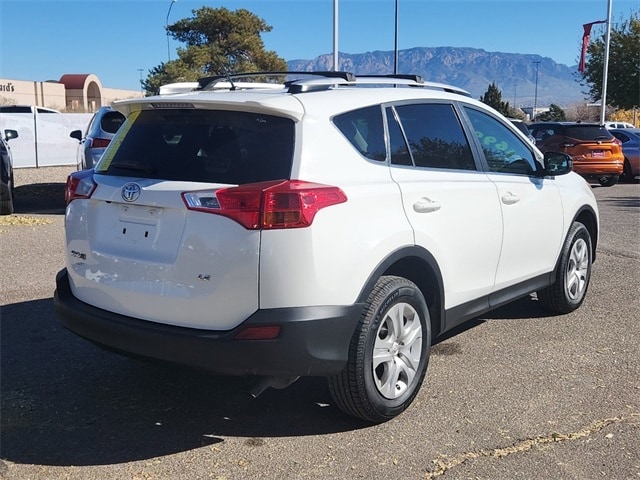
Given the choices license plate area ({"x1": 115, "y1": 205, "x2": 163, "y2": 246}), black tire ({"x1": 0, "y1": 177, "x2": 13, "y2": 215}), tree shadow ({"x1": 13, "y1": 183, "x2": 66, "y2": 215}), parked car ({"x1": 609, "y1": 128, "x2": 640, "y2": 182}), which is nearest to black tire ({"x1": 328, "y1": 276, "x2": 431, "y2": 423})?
license plate area ({"x1": 115, "y1": 205, "x2": 163, "y2": 246})

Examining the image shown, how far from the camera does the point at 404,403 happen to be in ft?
12.7

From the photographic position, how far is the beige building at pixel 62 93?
51.2m

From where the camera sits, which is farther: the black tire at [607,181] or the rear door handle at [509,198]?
the black tire at [607,181]

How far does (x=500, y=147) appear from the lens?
5.06 metres

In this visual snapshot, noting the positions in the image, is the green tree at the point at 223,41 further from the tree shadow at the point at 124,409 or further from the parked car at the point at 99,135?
the tree shadow at the point at 124,409

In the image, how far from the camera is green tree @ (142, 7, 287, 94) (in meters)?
38.3

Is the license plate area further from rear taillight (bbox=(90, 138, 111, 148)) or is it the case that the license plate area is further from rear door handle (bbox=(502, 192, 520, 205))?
rear taillight (bbox=(90, 138, 111, 148))

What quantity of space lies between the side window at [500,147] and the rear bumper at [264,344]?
1990 millimetres

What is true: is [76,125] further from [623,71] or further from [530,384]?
[623,71]

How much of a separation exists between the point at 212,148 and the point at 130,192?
49 centimetres

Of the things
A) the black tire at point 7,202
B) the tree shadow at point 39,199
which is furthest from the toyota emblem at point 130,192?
the tree shadow at point 39,199

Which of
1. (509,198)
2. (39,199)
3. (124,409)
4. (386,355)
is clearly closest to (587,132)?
(39,199)

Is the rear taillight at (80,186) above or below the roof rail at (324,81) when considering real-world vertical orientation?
below

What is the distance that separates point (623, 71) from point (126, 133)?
3890 cm
